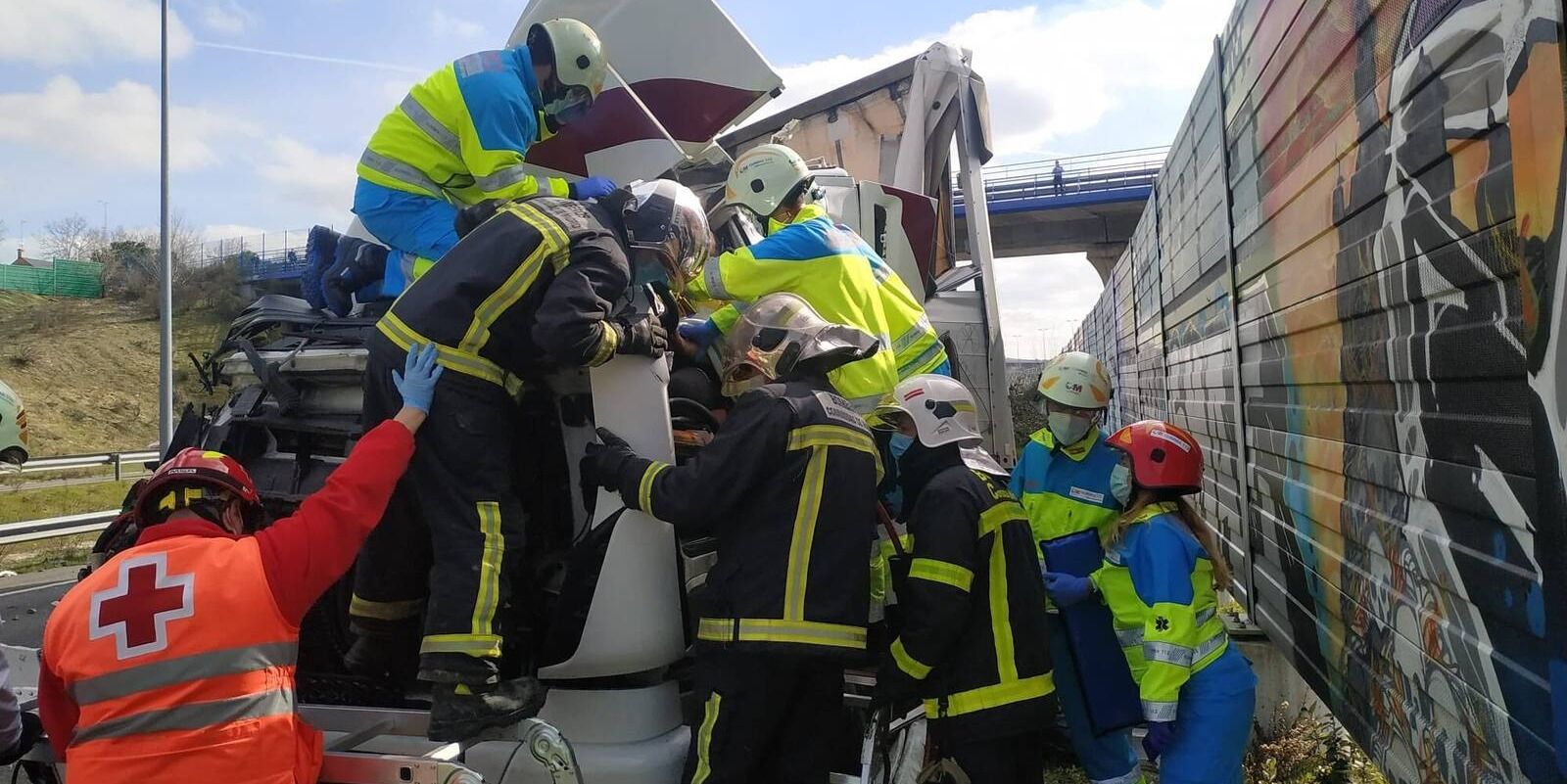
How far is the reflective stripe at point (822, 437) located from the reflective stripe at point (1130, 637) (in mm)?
1043

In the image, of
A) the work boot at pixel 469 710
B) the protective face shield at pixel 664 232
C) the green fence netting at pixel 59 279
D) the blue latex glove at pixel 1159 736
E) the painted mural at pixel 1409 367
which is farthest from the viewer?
the green fence netting at pixel 59 279

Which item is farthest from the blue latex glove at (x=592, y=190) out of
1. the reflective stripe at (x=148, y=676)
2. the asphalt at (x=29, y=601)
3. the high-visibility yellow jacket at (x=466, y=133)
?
the asphalt at (x=29, y=601)

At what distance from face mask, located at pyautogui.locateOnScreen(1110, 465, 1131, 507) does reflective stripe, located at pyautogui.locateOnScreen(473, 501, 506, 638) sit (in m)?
1.98

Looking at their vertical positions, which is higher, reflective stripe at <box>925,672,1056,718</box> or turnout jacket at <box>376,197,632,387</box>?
turnout jacket at <box>376,197,632,387</box>

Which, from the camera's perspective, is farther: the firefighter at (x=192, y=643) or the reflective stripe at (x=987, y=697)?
the reflective stripe at (x=987, y=697)

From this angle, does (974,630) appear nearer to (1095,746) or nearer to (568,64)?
(1095,746)

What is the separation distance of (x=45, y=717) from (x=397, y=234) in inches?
79.7

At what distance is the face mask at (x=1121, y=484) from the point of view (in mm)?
3243

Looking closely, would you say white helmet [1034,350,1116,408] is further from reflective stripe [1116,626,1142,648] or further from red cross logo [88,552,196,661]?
red cross logo [88,552,196,661]

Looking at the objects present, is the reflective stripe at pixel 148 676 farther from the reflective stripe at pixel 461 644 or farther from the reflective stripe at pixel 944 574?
the reflective stripe at pixel 944 574

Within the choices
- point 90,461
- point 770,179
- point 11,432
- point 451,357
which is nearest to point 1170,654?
point 451,357

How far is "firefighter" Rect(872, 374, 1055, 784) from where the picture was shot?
2645 millimetres

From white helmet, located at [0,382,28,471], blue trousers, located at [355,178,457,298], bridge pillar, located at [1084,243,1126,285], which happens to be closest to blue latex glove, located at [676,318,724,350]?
blue trousers, located at [355,178,457,298]

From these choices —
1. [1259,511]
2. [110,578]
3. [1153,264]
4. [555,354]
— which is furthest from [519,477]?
[1153,264]
